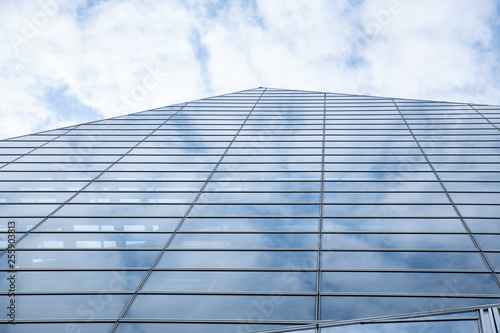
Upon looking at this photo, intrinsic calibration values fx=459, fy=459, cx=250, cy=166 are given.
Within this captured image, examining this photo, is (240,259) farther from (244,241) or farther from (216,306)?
(216,306)

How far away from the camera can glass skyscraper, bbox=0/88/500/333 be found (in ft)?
33.0

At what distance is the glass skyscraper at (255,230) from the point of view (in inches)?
396

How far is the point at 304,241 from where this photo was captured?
42.3 ft

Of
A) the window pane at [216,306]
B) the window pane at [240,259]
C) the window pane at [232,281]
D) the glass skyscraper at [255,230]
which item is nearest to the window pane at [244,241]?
the glass skyscraper at [255,230]

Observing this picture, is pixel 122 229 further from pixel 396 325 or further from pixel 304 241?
pixel 396 325

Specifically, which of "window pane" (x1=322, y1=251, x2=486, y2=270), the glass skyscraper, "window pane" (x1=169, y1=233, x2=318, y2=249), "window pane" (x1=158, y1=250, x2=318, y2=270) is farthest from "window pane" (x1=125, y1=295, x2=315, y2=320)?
"window pane" (x1=169, y1=233, x2=318, y2=249)

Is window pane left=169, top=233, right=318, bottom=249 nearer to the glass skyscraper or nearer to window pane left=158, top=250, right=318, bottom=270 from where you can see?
the glass skyscraper

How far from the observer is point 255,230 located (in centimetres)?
1386

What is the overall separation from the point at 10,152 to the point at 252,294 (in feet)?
57.2

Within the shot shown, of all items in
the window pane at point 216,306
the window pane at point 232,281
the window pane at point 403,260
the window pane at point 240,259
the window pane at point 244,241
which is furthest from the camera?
the window pane at point 244,241

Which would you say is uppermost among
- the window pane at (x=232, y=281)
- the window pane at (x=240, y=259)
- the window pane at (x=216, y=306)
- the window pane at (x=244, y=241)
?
the window pane at (x=244, y=241)

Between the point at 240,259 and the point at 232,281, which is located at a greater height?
the point at 240,259

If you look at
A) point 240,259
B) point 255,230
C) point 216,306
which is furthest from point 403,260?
point 216,306

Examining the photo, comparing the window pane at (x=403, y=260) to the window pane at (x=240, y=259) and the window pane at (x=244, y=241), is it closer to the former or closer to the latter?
the window pane at (x=240, y=259)
